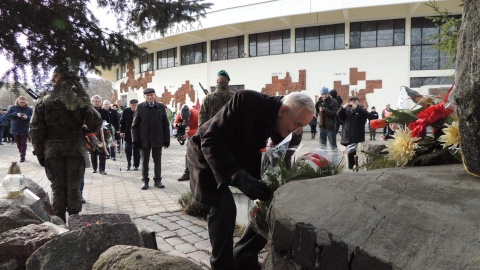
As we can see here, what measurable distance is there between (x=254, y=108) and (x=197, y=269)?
1.08 meters

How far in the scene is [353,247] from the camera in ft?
4.10

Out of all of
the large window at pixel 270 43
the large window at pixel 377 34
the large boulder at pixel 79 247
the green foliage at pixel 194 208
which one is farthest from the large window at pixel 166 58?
the large boulder at pixel 79 247

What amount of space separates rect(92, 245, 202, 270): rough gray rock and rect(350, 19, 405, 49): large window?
62.6ft

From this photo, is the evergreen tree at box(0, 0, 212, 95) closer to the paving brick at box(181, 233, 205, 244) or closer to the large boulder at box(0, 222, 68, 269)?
the large boulder at box(0, 222, 68, 269)

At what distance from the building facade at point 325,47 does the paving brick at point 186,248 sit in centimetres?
1392

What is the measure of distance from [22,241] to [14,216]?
1.83 feet

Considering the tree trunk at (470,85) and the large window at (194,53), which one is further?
the large window at (194,53)

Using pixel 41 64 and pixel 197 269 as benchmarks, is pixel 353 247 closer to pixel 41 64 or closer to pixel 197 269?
pixel 197 269

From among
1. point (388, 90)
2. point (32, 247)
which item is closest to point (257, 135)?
point (32, 247)

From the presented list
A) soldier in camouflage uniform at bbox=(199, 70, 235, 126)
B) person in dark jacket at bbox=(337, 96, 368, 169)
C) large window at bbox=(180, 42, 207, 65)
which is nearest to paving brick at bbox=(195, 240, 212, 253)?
soldier in camouflage uniform at bbox=(199, 70, 235, 126)

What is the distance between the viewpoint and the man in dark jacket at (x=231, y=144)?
8.11 feet

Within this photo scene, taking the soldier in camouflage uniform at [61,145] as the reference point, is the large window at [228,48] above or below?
above

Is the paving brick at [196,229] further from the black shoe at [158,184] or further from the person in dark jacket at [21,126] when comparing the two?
the person in dark jacket at [21,126]

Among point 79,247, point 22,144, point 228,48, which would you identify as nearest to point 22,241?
point 79,247
